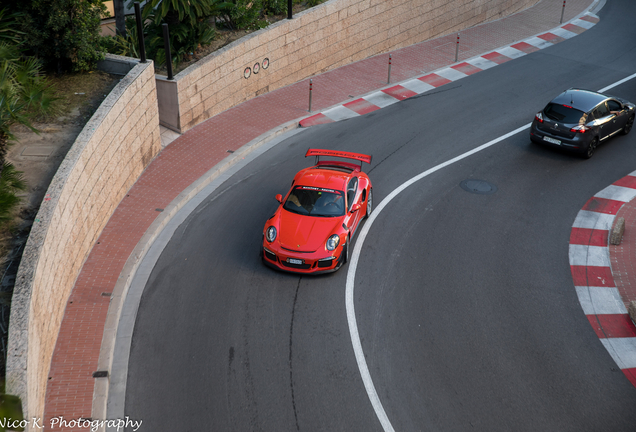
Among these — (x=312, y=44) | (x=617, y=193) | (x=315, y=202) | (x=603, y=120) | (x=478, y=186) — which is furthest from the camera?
(x=312, y=44)

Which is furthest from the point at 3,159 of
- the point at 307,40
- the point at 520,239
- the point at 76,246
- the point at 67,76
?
the point at 307,40

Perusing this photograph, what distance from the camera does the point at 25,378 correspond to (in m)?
7.66

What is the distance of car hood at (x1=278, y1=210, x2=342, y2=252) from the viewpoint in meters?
11.8

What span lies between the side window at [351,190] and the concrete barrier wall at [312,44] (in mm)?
6571

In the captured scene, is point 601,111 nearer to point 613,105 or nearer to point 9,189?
point 613,105

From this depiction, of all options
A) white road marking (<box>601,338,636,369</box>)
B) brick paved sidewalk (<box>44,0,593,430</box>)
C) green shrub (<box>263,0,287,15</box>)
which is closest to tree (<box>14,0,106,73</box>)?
brick paved sidewalk (<box>44,0,593,430</box>)

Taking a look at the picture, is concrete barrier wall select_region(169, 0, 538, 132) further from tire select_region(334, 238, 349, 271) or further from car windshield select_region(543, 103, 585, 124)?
car windshield select_region(543, 103, 585, 124)

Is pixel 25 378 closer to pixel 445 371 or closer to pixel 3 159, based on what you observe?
pixel 3 159

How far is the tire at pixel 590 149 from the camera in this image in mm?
16797

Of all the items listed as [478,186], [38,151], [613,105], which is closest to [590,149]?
[613,105]

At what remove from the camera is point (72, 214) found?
1111 centimetres

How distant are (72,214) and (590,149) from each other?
1373 centimetres

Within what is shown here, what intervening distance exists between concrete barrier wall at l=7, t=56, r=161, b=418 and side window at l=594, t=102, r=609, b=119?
12.3 m

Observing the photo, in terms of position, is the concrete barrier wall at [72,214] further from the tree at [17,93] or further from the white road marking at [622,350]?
the white road marking at [622,350]
